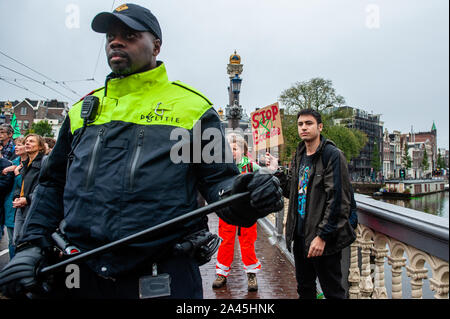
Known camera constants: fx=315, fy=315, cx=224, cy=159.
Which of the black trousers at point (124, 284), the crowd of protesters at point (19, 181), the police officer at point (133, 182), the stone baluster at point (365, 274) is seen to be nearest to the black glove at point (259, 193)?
the police officer at point (133, 182)

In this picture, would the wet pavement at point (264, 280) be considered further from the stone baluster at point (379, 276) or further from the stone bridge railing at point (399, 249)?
the stone baluster at point (379, 276)

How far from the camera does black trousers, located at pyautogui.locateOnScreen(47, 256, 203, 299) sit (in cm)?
144

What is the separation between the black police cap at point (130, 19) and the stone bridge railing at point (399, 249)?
1682 mm

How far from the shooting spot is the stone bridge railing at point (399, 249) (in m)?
1.47

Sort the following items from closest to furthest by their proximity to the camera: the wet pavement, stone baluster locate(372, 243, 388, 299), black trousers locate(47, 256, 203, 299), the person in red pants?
1. black trousers locate(47, 256, 203, 299)
2. stone baluster locate(372, 243, 388, 299)
3. the wet pavement
4. the person in red pants

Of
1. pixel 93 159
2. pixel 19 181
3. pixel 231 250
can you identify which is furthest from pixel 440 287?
pixel 19 181

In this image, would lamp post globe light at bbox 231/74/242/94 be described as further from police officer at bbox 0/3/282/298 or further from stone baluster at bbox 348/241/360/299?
police officer at bbox 0/3/282/298

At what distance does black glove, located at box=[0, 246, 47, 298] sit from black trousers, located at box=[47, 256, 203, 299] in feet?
0.36

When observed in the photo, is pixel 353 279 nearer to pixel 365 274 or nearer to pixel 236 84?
pixel 365 274

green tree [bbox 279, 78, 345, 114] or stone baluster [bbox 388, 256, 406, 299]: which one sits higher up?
green tree [bbox 279, 78, 345, 114]

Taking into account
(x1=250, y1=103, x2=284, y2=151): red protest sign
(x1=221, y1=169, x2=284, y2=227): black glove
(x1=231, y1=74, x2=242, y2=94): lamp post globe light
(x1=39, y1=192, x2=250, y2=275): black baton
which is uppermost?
(x1=231, y1=74, x2=242, y2=94): lamp post globe light

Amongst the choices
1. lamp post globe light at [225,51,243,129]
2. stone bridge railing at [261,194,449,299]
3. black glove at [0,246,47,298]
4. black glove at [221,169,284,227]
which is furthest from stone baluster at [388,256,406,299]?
lamp post globe light at [225,51,243,129]

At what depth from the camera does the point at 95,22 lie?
5.15ft
